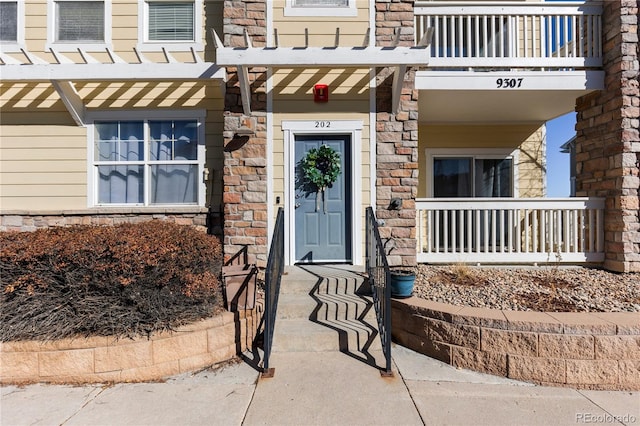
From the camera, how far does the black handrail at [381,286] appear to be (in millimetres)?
2828

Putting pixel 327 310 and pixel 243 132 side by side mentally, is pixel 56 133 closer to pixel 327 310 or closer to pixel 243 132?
pixel 243 132

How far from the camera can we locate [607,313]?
3049mm

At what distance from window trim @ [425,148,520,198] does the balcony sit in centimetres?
142

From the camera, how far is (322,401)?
2459 millimetres

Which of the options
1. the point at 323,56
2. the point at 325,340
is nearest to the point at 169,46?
the point at 323,56

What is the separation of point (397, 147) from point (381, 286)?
2098 mm

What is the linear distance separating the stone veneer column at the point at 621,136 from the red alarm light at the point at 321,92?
427 centimetres

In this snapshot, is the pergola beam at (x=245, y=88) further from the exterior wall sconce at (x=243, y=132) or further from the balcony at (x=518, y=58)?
the balcony at (x=518, y=58)

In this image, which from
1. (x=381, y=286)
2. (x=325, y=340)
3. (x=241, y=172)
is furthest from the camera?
(x=241, y=172)

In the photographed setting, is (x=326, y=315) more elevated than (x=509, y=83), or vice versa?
(x=509, y=83)

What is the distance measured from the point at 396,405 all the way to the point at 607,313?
2.33 m

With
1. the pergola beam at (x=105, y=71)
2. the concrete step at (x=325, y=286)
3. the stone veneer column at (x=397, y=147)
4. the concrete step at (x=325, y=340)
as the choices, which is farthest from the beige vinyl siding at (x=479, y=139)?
the pergola beam at (x=105, y=71)

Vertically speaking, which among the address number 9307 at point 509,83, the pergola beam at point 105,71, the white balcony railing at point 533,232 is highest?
the address number 9307 at point 509,83

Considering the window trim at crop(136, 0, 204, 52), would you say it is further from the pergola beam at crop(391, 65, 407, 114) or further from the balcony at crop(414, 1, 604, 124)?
the balcony at crop(414, 1, 604, 124)
